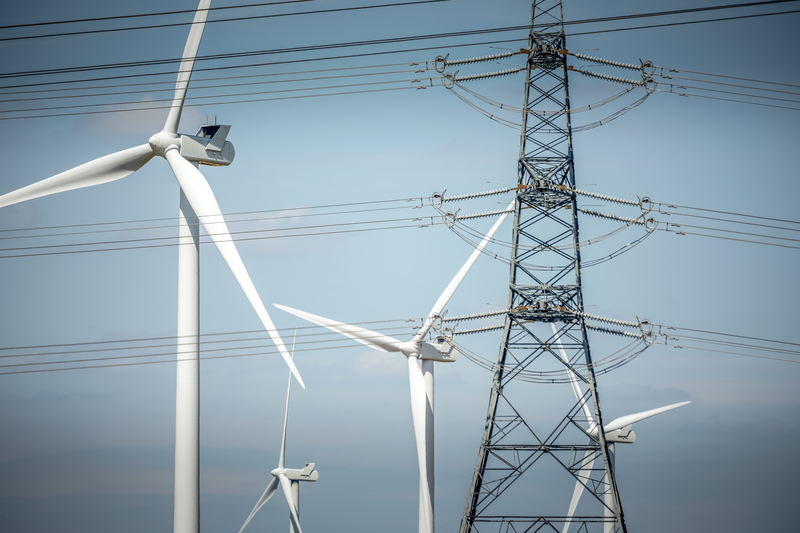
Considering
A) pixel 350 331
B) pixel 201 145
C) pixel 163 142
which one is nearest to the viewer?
pixel 163 142

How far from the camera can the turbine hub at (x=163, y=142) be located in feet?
106

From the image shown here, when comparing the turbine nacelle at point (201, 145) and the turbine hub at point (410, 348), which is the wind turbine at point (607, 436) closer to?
the turbine hub at point (410, 348)

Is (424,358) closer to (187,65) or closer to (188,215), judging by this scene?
(188,215)

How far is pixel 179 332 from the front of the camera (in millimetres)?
30547

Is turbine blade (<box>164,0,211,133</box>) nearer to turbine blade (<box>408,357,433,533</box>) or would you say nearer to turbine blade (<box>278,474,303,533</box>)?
turbine blade (<box>408,357,433,533</box>)

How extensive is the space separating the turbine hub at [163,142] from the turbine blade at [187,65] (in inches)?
16.6

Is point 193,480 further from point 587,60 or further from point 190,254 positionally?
point 587,60

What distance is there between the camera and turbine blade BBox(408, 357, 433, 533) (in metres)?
42.3

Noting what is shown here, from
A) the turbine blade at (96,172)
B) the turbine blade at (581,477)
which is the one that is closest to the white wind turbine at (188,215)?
the turbine blade at (96,172)

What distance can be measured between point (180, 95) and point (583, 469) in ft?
92.1

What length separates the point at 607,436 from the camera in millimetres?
48750

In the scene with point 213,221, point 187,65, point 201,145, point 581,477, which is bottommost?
point 581,477

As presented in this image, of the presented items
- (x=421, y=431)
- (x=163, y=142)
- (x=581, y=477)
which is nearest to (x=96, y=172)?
(x=163, y=142)

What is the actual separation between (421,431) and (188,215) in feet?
56.8
